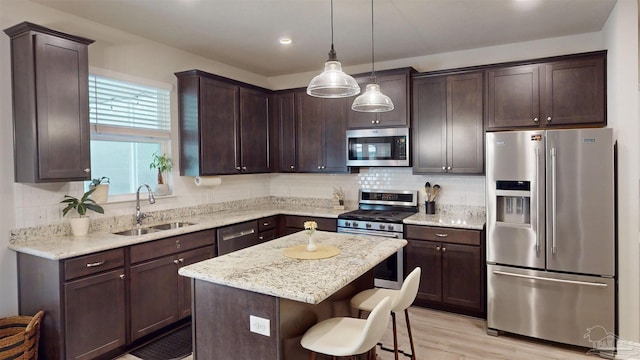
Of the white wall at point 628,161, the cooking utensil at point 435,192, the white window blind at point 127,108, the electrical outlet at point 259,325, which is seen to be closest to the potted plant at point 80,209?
the white window blind at point 127,108

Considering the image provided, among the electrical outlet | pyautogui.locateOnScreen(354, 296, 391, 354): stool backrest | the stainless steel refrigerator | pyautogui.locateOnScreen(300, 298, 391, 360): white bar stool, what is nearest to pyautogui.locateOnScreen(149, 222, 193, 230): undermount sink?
the electrical outlet

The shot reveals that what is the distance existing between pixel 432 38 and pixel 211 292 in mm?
3214

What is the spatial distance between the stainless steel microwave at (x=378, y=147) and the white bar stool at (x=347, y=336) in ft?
8.36

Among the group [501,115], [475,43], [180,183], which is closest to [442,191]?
[501,115]

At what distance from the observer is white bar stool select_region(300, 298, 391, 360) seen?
1773 mm

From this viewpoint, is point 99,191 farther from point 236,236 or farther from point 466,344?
point 466,344

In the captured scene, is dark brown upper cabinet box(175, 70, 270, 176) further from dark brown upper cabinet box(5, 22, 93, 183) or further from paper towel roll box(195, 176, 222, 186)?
dark brown upper cabinet box(5, 22, 93, 183)

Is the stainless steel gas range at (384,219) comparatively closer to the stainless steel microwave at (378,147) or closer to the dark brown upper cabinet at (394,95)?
the stainless steel microwave at (378,147)

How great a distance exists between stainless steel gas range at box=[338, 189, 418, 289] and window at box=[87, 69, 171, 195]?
84.5 inches

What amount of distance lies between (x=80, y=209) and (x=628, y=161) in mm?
4292

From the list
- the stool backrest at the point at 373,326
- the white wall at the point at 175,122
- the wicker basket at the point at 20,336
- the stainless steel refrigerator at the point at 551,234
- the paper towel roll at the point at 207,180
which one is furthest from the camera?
the paper towel roll at the point at 207,180

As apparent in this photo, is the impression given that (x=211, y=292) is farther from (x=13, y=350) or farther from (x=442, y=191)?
(x=442, y=191)

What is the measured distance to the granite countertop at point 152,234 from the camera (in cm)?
264

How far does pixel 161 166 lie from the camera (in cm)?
394
